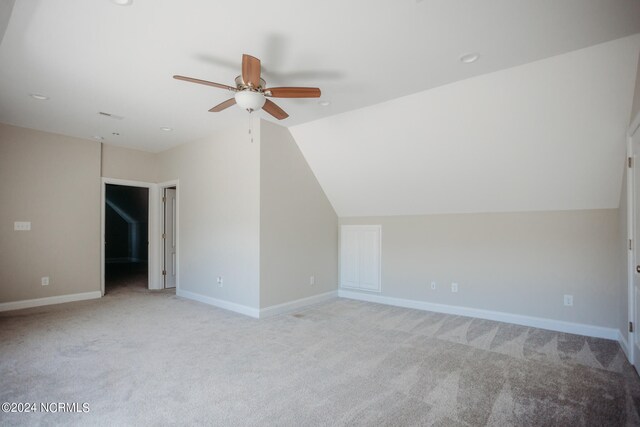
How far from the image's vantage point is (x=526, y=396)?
230 centimetres

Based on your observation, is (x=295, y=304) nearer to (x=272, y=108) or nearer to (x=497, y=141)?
(x=272, y=108)

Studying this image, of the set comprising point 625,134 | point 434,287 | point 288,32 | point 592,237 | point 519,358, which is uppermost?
point 288,32

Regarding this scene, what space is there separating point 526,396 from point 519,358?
29.2 inches

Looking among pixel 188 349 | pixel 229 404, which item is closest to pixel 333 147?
pixel 188 349

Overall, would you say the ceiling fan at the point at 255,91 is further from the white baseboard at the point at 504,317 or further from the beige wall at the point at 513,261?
the white baseboard at the point at 504,317

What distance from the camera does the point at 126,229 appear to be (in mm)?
11438

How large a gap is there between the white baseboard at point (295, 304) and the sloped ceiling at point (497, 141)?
1.71 meters

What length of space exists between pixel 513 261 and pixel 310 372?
9.48 ft

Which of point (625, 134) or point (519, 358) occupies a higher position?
point (625, 134)

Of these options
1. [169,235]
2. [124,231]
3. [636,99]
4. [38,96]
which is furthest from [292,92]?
[124,231]

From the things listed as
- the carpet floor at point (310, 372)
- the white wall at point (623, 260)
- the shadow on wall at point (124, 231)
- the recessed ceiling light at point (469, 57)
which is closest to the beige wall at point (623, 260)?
the white wall at point (623, 260)

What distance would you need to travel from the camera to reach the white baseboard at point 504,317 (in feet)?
11.4

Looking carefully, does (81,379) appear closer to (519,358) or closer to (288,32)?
(288,32)

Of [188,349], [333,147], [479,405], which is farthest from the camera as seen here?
[333,147]
